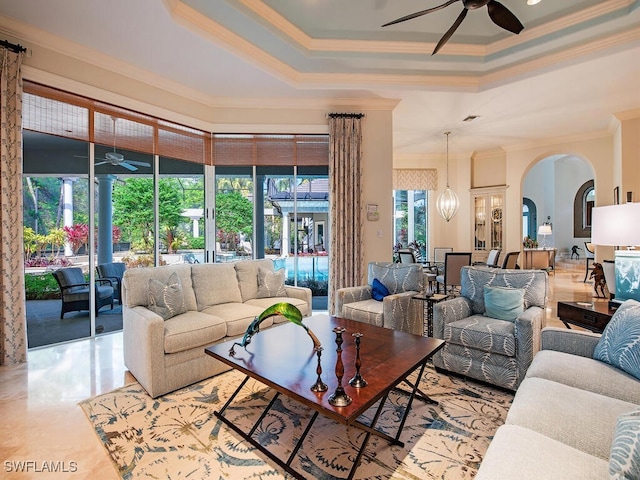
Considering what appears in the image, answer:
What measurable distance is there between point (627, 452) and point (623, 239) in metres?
2.19

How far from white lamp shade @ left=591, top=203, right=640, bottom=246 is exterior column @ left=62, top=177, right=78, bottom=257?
541cm

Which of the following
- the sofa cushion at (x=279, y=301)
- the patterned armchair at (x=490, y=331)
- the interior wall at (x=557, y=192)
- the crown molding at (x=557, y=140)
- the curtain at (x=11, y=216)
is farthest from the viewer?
the interior wall at (x=557, y=192)

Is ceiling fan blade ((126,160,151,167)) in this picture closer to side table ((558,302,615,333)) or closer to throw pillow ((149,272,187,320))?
throw pillow ((149,272,187,320))

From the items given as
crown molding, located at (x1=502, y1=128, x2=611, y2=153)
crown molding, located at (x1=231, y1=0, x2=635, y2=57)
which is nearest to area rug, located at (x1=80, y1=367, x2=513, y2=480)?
crown molding, located at (x1=231, y1=0, x2=635, y2=57)

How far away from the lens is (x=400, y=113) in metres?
5.55

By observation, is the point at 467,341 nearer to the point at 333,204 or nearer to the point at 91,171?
the point at 333,204

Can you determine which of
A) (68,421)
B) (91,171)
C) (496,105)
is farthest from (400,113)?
(68,421)

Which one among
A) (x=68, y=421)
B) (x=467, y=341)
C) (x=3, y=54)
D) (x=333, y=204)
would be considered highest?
(x=3, y=54)

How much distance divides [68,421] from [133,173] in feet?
10.4

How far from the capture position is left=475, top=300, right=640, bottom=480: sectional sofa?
1049 mm

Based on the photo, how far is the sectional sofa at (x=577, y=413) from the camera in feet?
3.44

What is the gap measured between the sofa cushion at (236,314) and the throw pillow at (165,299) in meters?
0.34

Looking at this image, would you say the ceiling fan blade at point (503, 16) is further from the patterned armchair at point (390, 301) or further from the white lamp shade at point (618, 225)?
the patterned armchair at point (390, 301)

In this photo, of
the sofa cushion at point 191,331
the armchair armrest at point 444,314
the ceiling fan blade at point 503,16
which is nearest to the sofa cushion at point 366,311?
the armchair armrest at point 444,314
